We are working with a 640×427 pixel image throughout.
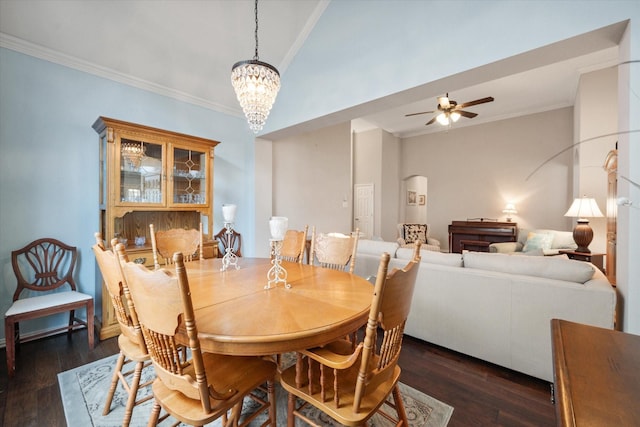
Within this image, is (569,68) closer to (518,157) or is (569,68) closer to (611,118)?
(611,118)

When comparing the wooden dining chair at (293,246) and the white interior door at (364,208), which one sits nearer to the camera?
the wooden dining chair at (293,246)

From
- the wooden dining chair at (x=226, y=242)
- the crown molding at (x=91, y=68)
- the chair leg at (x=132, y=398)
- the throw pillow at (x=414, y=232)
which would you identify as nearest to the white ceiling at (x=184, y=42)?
the crown molding at (x=91, y=68)

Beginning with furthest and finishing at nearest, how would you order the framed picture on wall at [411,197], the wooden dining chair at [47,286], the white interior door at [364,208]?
1. the framed picture on wall at [411,197]
2. the white interior door at [364,208]
3. the wooden dining chair at [47,286]

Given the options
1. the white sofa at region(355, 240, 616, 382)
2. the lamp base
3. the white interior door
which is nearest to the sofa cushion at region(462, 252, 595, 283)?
the white sofa at region(355, 240, 616, 382)

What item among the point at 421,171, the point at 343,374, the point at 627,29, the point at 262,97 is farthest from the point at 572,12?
the point at 421,171

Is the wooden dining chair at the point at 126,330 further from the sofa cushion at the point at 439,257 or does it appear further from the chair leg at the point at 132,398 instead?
the sofa cushion at the point at 439,257

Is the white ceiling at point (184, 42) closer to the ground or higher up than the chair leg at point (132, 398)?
higher up

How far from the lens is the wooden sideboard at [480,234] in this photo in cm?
554

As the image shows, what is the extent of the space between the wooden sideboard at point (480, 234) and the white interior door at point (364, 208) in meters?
1.99

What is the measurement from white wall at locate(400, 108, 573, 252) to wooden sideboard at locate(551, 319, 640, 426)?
236 inches

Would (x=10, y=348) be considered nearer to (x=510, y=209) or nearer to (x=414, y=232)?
(x=414, y=232)

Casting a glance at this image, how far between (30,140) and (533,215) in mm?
7849

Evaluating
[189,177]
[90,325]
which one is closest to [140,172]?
[189,177]

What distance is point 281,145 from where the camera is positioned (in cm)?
435
